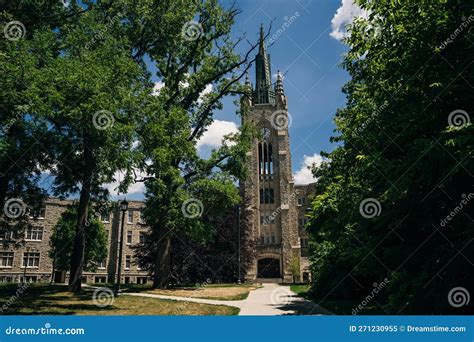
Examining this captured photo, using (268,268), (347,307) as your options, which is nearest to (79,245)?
(347,307)

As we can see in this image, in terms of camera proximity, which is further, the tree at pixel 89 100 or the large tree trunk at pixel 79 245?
the large tree trunk at pixel 79 245

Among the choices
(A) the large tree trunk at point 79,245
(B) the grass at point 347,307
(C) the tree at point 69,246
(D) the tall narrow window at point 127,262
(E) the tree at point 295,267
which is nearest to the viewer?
(B) the grass at point 347,307

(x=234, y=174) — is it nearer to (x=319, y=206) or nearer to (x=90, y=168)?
(x=90, y=168)

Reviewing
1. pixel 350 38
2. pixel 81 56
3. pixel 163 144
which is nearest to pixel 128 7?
pixel 81 56

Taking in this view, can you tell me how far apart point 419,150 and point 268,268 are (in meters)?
43.0

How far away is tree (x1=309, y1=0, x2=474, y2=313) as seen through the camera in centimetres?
594

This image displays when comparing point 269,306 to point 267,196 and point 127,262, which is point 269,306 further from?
point 127,262

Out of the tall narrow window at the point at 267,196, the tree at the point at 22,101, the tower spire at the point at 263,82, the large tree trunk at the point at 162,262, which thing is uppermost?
the tower spire at the point at 263,82

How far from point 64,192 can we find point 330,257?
1494 cm

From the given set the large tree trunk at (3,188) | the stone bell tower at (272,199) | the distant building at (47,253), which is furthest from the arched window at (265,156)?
the large tree trunk at (3,188)

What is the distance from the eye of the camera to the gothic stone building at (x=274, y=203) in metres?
45.6

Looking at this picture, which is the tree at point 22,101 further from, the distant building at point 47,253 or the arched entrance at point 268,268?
the arched entrance at point 268,268

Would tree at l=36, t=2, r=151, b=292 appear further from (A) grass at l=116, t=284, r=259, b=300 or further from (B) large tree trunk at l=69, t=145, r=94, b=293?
(A) grass at l=116, t=284, r=259, b=300

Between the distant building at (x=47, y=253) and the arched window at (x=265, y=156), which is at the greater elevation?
the arched window at (x=265, y=156)
